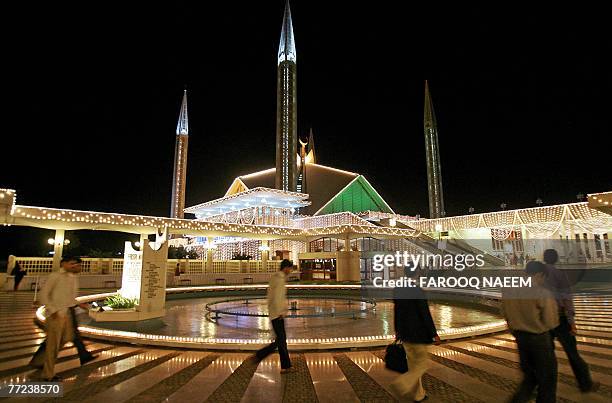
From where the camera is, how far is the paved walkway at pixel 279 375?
4188 millimetres

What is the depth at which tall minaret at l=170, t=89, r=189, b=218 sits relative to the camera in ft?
167

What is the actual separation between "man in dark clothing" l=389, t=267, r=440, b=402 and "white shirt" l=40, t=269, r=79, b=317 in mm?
4210

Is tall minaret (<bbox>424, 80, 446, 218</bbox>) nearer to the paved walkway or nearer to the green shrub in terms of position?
the paved walkway

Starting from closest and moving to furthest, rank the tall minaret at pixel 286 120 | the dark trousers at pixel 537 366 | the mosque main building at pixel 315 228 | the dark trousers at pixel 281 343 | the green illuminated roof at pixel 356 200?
the dark trousers at pixel 537 366 → the dark trousers at pixel 281 343 → the mosque main building at pixel 315 228 → the tall minaret at pixel 286 120 → the green illuminated roof at pixel 356 200

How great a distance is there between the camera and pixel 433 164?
50.9 m

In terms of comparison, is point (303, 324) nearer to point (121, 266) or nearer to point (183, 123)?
point (121, 266)

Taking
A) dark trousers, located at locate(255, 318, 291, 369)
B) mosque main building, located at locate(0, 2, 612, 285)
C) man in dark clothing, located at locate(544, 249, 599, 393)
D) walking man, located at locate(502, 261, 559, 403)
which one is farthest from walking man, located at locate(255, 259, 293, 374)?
mosque main building, located at locate(0, 2, 612, 285)

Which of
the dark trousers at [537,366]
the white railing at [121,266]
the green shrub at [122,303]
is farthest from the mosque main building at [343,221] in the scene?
the green shrub at [122,303]

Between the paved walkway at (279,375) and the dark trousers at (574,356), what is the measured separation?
0.14 meters

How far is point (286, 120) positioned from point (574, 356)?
1481 inches

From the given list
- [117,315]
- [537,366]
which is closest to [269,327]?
[117,315]

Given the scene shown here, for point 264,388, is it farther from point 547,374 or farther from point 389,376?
point 547,374

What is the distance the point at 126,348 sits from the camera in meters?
6.59

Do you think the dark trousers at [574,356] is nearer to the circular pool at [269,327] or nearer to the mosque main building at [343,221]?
the circular pool at [269,327]
